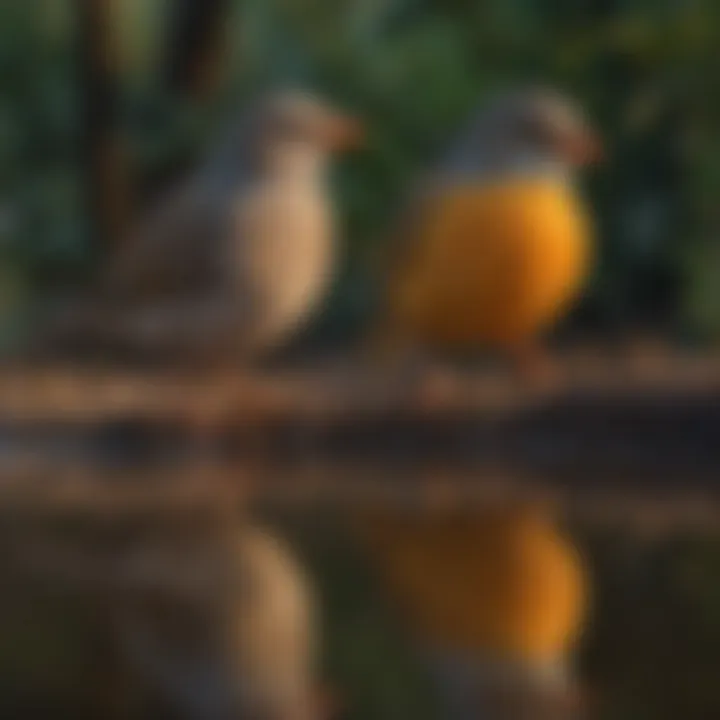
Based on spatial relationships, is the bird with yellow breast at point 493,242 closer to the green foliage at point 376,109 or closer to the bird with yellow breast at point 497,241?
the bird with yellow breast at point 497,241

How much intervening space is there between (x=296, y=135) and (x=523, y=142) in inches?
9.2

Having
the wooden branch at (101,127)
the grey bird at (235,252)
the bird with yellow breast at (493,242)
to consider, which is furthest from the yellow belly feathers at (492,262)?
the wooden branch at (101,127)

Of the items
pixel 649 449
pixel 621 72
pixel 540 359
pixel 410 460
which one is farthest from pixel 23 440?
pixel 621 72

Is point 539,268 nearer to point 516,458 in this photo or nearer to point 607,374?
point 607,374

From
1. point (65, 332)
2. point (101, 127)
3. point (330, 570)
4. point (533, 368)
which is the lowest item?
point (330, 570)

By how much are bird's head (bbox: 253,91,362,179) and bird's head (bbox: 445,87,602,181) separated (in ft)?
0.44

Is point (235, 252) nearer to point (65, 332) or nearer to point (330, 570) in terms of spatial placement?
point (65, 332)

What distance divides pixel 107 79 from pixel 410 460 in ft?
3.11

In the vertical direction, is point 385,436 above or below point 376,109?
below

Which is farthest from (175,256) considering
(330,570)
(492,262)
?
(330,570)

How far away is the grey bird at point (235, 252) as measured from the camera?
1.52 metres

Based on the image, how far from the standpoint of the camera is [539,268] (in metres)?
1.44

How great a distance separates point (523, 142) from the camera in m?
1.54

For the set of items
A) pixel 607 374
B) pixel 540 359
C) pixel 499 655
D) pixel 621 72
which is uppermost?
pixel 621 72
